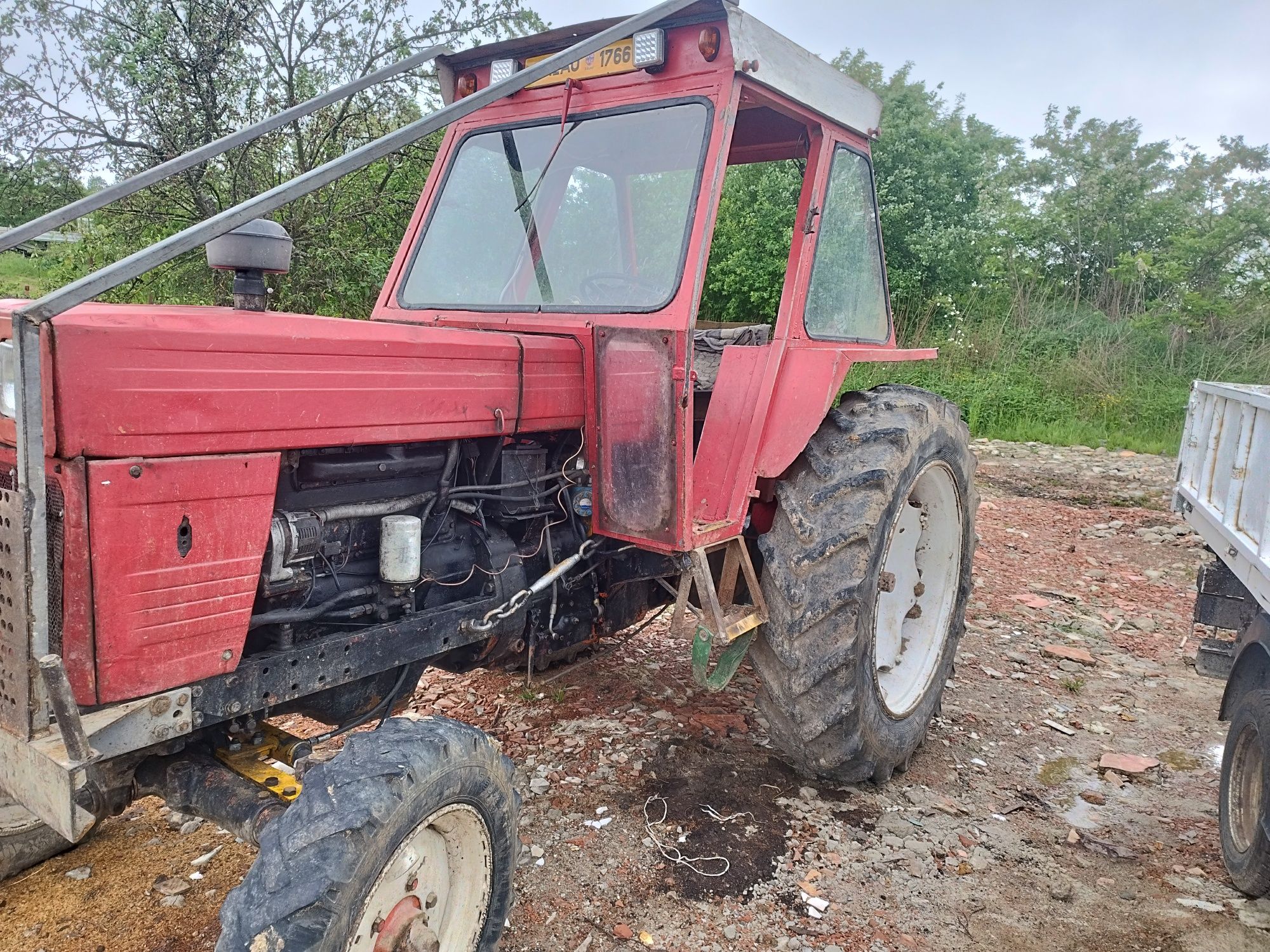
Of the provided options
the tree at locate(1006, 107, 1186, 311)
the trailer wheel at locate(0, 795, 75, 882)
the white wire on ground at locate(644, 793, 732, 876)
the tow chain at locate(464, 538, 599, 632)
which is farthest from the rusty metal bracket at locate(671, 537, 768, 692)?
the tree at locate(1006, 107, 1186, 311)

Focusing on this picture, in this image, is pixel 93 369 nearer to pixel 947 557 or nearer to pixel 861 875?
pixel 861 875

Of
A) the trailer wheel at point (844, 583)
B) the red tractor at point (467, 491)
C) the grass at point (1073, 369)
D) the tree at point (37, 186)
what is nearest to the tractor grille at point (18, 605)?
the red tractor at point (467, 491)

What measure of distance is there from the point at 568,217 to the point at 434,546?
1.28 m

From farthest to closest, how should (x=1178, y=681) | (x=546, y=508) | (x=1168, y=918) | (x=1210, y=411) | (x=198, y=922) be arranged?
1. (x=1178, y=681)
2. (x=1210, y=411)
3. (x=546, y=508)
4. (x=1168, y=918)
5. (x=198, y=922)

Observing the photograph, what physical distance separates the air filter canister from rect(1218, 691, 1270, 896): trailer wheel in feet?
8.29

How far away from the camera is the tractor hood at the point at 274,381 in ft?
5.63

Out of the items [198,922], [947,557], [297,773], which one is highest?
[947,557]

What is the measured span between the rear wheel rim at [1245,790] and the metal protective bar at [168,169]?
136 inches

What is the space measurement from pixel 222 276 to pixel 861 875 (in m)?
6.98

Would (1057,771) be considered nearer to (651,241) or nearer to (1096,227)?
(651,241)

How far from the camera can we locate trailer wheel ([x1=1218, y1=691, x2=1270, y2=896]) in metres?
2.71

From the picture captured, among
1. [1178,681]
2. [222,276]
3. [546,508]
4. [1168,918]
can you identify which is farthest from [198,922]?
[222,276]

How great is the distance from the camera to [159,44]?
7.18 metres

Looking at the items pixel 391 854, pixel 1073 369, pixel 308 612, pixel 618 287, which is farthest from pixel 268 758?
pixel 1073 369
